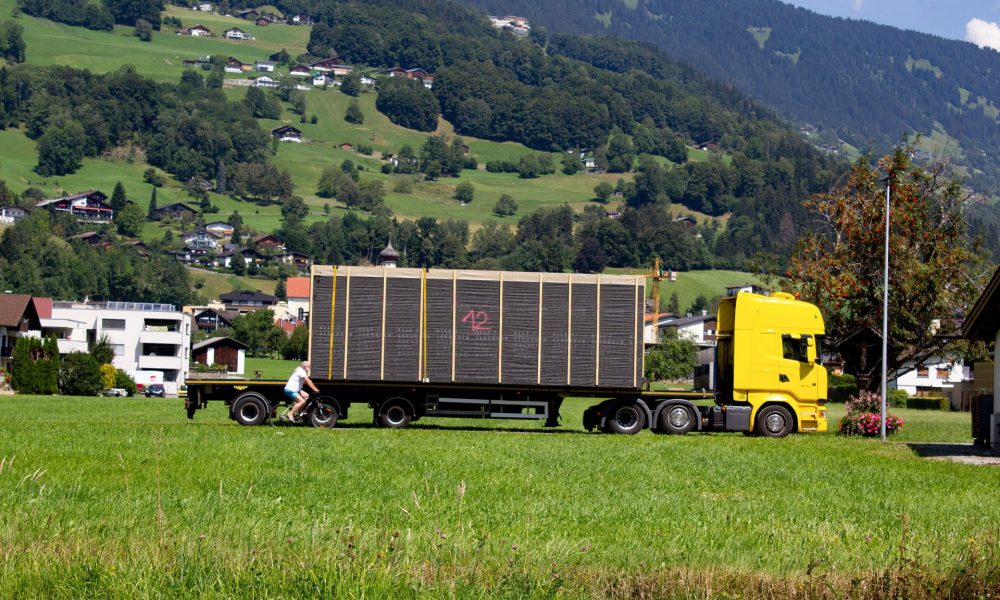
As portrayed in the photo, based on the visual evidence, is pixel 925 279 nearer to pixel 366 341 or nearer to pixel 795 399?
pixel 795 399

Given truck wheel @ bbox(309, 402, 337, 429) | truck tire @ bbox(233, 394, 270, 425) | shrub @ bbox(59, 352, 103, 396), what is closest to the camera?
truck tire @ bbox(233, 394, 270, 425)

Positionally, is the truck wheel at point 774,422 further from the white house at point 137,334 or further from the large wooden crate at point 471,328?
the white house at point 137,334

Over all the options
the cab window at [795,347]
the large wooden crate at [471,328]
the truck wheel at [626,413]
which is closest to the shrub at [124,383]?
the large wooden crate at [471,328]

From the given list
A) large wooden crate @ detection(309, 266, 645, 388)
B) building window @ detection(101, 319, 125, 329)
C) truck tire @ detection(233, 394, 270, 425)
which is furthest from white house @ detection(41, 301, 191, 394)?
large wooden crate @ detection(309, 266, 645, 388)

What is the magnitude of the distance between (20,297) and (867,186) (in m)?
71.7

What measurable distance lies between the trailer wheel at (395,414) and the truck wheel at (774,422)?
9187 mm

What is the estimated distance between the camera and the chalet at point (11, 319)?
93.3 m

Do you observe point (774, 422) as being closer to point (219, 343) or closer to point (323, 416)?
point (323, 416)

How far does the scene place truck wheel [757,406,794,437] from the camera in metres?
33.1

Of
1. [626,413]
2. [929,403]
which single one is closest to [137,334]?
[929,403]

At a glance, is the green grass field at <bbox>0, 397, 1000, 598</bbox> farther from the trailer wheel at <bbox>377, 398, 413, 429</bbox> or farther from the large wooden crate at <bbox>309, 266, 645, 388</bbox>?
the trailer wheel at <bbox>377, 398, 413, 429</bbox>

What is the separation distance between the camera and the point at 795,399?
33.3 meters

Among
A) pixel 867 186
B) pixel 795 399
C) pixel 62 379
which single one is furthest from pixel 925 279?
pixel 62 379

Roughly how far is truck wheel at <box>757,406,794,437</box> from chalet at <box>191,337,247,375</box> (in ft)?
353
